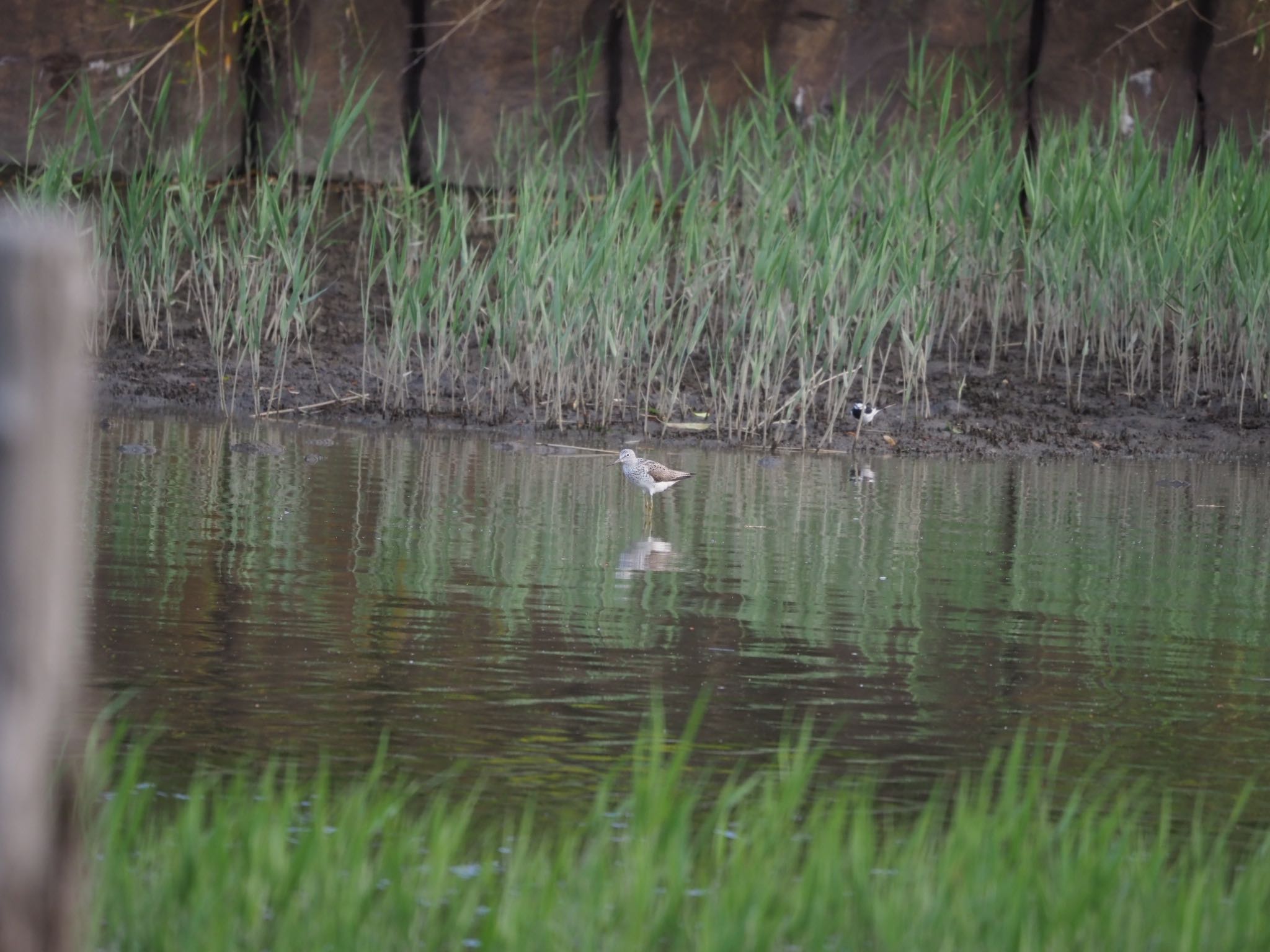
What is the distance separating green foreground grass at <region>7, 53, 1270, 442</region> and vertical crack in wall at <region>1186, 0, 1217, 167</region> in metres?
2.45

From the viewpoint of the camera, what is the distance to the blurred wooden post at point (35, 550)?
2168 millimetres

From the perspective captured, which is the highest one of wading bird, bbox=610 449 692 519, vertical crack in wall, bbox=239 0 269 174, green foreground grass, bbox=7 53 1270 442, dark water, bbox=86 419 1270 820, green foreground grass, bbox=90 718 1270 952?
vertical crack in wall, bbox=239 0 269 174

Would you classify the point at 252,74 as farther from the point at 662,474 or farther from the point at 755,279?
the point at 662,474

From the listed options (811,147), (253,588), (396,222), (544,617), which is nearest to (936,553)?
(544,617)

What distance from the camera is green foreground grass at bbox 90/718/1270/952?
120 inches

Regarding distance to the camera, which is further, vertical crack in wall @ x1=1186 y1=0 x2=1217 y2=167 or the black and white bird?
vertical crack in wall @ x1=1186 y1=0 x2=1217 y2=167

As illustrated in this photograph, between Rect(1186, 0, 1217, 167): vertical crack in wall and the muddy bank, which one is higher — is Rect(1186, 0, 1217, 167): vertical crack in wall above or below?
above

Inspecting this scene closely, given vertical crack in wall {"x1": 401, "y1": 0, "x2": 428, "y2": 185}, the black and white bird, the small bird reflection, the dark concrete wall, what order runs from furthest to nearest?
vertical crack in wall {"x1": 401, "y1": 0, "x2": 428, "y2": 185} → the dark concrete wall → the black and white bird → the small bird reflection

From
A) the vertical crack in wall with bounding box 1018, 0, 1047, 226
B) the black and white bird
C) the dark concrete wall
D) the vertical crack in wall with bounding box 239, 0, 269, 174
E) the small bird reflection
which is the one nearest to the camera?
the small bird reflection

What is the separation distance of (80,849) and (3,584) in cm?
42

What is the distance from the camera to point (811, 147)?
11.7 metres

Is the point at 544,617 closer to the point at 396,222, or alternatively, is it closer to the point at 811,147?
the point at 811,147

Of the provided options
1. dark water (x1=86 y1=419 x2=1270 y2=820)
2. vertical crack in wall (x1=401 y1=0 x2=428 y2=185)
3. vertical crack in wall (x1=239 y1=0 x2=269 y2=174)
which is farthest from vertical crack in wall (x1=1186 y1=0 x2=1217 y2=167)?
vertical crack in wall (x1=239 y1=0 x2=269 y2=174)

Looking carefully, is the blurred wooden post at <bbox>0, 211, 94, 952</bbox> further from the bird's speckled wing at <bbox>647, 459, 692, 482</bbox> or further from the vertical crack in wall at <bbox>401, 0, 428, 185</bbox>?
the vertical crack in wall at <bbox>401, 0, 428, 185</bbox>
